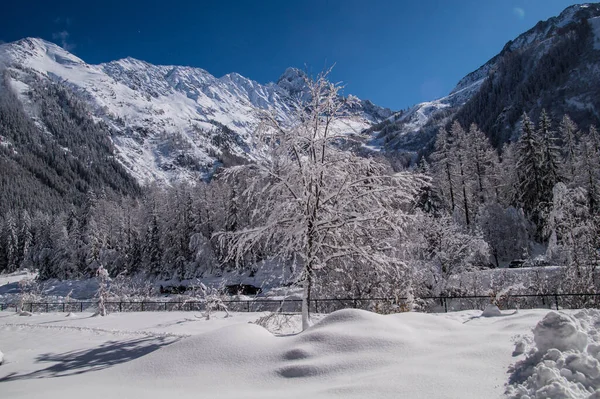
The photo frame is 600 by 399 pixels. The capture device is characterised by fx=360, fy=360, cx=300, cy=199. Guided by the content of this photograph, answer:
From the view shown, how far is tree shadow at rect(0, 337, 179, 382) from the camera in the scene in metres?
9.26

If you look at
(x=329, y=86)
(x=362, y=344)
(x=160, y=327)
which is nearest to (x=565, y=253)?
(x=329, y=86)

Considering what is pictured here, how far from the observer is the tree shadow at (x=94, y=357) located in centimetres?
926

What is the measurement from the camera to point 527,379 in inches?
165

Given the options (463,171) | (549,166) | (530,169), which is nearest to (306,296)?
(463,171)

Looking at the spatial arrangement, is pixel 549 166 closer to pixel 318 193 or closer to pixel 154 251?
pixel 318 193

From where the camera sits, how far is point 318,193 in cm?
1049

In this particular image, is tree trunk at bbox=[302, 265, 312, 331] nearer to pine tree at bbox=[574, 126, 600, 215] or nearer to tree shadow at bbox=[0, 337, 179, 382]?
tree shadow at bbox=[0, 337, 179, 382]

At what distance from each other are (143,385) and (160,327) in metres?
10.1

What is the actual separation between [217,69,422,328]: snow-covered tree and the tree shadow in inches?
166

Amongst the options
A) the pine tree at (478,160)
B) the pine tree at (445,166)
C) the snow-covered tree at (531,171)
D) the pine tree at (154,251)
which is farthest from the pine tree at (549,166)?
the pine tree at (154,251)

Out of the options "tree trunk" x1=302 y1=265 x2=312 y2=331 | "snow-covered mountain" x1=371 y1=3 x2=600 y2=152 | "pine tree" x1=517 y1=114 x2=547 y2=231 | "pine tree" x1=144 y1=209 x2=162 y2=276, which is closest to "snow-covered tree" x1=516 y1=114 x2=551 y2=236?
"pine tree" x1=517 y1=114 x2=547 y2=231

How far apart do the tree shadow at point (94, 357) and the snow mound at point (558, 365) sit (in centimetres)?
957

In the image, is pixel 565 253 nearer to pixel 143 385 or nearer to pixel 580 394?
pixel 580 394

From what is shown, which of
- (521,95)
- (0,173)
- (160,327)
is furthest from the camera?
(0,173)
